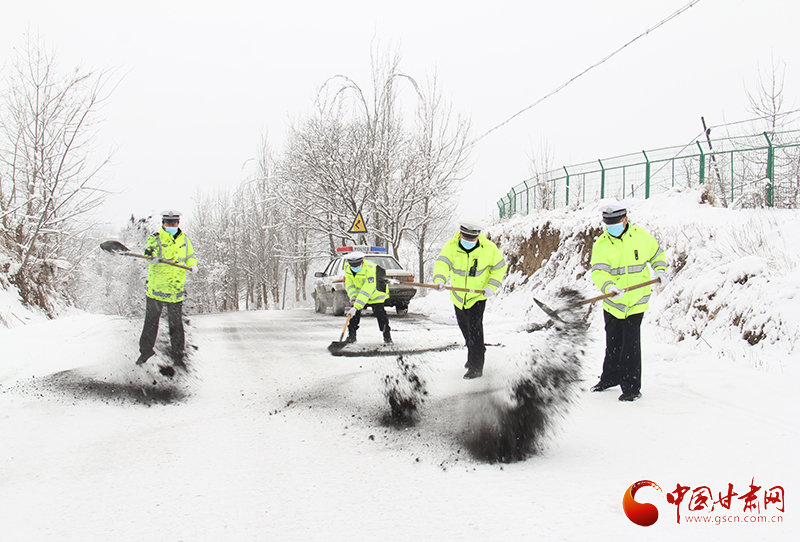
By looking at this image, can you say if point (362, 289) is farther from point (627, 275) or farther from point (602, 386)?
point (627, 275)

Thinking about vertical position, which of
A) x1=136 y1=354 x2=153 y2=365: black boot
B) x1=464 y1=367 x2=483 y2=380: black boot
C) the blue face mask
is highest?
the blue face mask

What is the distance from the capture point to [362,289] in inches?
333

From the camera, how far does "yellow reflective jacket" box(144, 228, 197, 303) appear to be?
6320 millimetres

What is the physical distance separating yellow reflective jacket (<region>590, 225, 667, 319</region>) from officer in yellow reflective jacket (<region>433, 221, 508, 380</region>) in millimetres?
1220

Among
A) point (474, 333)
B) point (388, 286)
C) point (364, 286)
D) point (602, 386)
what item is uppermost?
point (364, 286)

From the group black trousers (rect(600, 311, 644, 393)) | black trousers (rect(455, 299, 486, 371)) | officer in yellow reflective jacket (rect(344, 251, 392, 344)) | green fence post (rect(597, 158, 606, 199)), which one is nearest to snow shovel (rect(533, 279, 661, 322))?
black trousers (rect(600, 311, 644, 393))

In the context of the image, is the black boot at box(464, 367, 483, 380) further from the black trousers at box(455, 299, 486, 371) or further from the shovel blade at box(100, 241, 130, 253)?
the shovel blade at box(100, 241, 130, 253)

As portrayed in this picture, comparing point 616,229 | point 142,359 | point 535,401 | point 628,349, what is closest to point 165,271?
point 142,359

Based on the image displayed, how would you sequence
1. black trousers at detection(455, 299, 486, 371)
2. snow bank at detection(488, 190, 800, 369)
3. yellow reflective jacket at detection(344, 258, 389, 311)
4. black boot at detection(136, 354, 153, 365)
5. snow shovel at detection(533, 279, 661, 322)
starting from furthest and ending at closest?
yellow reflective jacket at detection(344, 258, 389, 311) → snow bank at detection(488, 190, 800, 369) → black boot at detection(136, 354, 153, 365) → black trousers at detection(455, 299, 486, 371) → snow shovel at detection(533, 279, 661, 322)

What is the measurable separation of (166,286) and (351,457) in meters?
3.75

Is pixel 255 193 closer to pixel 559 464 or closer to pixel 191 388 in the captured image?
pixel 191 388

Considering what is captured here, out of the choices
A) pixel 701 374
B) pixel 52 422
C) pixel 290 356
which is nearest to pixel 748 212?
pixel 701 374

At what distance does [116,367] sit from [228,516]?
14.5 ft

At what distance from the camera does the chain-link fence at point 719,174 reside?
519 inches
